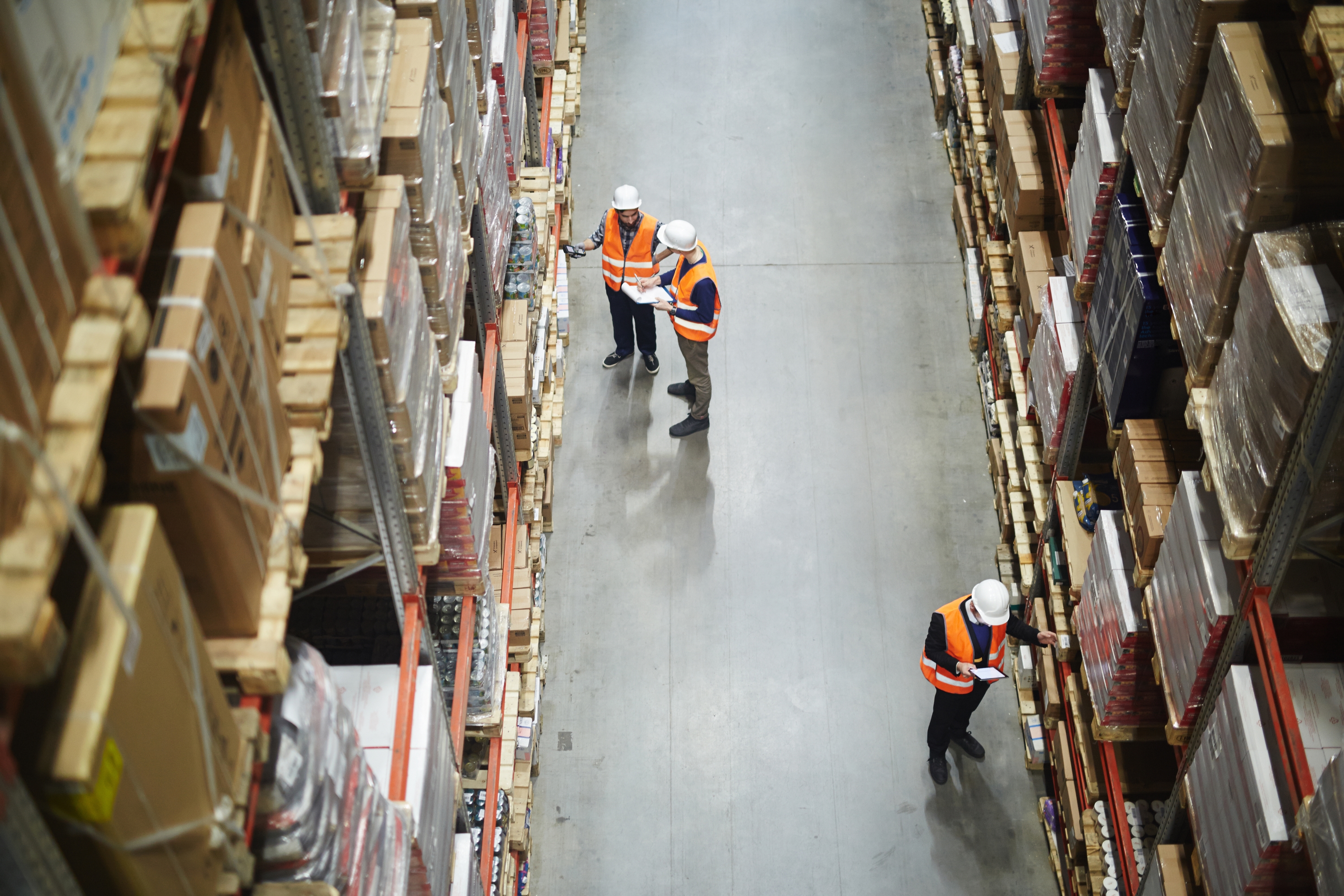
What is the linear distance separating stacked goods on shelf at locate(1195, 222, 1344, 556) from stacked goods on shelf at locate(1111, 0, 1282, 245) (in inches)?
36.8

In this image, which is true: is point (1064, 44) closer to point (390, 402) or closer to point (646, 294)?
point (646, 294)

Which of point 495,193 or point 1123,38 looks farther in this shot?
point 495,193

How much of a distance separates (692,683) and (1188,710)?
357 centimetres

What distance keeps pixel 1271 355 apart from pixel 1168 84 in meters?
1.67

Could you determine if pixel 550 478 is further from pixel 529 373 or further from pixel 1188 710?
pixel 1188 710

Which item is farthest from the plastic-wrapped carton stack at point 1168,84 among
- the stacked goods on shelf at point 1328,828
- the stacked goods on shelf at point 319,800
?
the stacked goods on shelf at point 319,800

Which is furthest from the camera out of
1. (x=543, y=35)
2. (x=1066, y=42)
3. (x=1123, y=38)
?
(x=543, y=35)

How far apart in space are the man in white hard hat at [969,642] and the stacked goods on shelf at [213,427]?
4.55 m

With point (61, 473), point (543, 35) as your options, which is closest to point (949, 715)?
point (61, 473)

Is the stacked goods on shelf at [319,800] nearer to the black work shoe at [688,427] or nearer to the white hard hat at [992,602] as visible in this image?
the white hard hat at [992,602]

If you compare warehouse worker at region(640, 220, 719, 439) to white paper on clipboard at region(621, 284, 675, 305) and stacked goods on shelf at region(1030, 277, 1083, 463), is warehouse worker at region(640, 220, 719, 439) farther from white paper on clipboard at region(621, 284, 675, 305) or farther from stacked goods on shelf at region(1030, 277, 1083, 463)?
stacked goods on shelf at region(1030, 277, 1083, 463)

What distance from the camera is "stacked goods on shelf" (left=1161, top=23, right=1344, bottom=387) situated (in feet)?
14.7

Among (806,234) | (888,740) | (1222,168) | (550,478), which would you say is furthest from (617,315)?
(1222,168)

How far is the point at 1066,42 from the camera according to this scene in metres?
7.72
